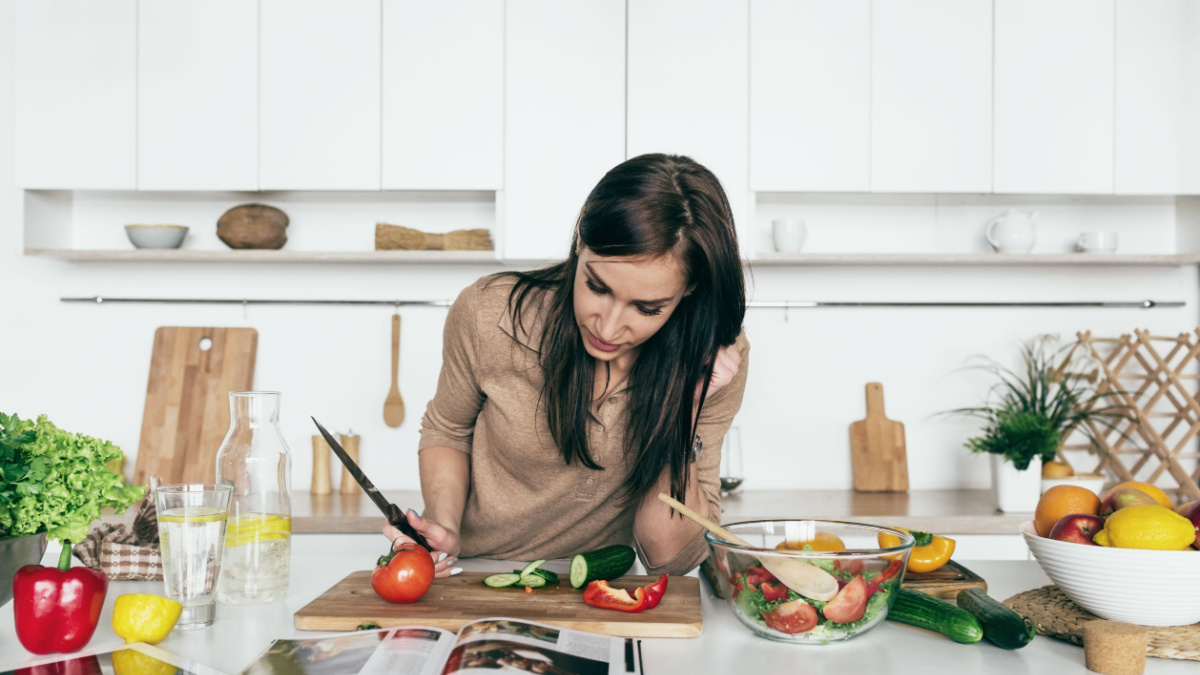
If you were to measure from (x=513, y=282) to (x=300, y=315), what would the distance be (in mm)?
1638

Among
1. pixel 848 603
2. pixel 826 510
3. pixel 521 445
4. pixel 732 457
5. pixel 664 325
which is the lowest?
pixel 826 510

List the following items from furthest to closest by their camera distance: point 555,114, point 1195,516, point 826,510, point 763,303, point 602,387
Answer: point 763,303, point 555,114, point 826,510, point 602,387, point 1195,516

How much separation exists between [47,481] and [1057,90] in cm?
273

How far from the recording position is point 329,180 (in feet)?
8.75

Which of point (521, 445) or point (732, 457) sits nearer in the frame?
point (521, 445)

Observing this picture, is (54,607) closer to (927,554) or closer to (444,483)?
(444,483)

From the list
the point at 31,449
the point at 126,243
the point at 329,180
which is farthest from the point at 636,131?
the point at 31,449

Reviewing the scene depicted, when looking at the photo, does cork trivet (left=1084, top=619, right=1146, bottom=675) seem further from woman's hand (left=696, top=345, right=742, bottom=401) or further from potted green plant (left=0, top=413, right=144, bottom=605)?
potted green plant (left=0, top=413, right=144, bottom=605)

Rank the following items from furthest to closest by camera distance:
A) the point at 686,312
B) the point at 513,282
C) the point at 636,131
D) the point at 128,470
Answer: the point at 128,470
the point at 636,131
the point at 513,282
the point at 686,312

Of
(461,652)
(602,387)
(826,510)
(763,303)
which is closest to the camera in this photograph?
(461,652)

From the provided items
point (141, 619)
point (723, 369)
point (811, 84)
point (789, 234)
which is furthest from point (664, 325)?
point (811, 84)

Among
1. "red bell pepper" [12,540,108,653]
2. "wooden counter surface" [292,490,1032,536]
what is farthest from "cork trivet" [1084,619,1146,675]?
"wooden counter surface" [292,490,1032,536]

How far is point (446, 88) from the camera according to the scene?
266 centimetres

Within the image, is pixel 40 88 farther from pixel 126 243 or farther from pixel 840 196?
pixel 840 196
